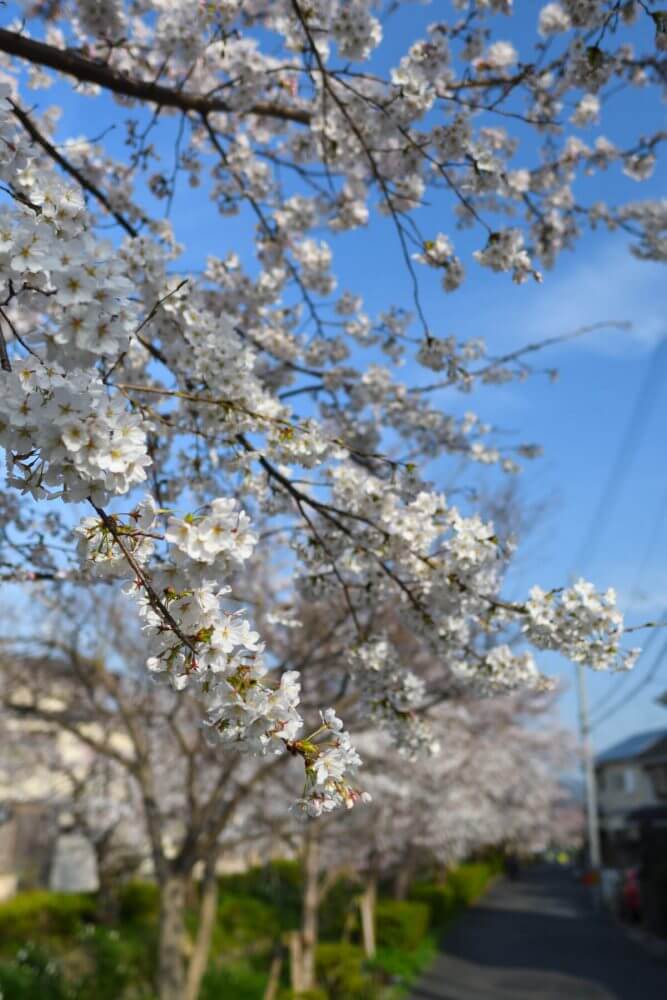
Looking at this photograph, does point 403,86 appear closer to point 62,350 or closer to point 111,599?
point 62,350

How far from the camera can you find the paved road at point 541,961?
1215cm

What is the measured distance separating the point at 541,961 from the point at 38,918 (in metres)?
9.16

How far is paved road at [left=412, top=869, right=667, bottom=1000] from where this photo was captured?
12.1 meters

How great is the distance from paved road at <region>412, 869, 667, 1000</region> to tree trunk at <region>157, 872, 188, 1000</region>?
623 cm

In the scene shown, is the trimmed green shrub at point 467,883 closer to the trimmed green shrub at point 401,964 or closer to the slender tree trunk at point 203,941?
the trimmed green shrub at point 401,964

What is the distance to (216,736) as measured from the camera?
1.99 metres

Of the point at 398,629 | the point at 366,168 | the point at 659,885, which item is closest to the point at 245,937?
the point at 398,629

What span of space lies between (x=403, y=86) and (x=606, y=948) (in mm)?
18000

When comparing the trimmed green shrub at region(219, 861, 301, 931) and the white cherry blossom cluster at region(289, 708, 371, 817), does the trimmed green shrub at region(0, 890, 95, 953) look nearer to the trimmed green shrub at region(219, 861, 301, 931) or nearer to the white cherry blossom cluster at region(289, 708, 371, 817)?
the trimmed green shrub at region(219, 861, 301, 931)

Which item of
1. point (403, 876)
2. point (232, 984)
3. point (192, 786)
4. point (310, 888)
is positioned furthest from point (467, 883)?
point (192, 786)

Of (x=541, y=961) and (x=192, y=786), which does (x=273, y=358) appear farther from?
(x=541, y=961)

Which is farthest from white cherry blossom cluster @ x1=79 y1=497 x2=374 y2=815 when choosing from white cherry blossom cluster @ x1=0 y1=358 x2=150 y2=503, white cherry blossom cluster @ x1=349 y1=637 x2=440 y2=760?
white cherry blossom cluster @ x1=349 y1=637 x2=440 y2=760

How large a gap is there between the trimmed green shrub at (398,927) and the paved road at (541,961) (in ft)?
2.03

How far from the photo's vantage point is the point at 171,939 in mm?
7098
